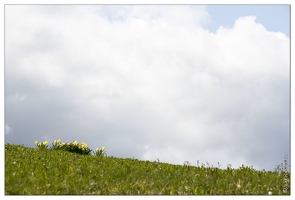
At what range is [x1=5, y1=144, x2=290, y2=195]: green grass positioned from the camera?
8.70 metres

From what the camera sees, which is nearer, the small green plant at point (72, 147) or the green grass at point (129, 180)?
the green grass at point (129, 180)

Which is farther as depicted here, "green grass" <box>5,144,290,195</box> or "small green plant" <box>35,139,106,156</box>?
"small green plant" <box>35,139,106,156</box>

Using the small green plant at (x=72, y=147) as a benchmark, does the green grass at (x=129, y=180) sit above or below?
below

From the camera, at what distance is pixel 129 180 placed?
31.9 feet

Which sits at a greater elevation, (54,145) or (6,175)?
Answer: (54,145)

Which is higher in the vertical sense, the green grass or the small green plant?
the small green plant

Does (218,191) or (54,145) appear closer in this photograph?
(218,191)

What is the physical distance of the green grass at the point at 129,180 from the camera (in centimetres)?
870

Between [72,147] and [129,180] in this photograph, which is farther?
[72,147]
